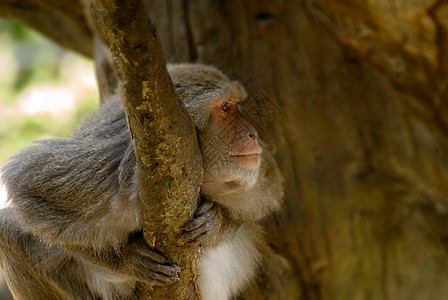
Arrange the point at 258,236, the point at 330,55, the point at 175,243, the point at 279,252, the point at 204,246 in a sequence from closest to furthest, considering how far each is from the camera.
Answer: the point at 175,243 < the point at 204,246 < the point at 258,236 < the point at 279,252 < the point at 330,55

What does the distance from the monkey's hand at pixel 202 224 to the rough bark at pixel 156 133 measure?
0.05 metres

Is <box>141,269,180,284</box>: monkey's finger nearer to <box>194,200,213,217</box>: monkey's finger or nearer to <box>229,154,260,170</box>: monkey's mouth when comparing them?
<box>194,200,213,217</box>: monkey's finger

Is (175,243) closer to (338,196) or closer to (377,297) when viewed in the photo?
(338,196)

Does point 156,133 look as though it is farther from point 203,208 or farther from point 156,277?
point 156,277

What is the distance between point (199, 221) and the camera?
11.0ft

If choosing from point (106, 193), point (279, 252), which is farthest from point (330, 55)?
point (106, 193)

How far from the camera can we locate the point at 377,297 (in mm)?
5977

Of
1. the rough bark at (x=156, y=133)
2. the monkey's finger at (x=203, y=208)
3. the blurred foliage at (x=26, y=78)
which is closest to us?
the rough bark at (x=156, y=133)

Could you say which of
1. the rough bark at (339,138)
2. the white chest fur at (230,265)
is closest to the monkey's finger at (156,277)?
the white chest fur at (230,265)

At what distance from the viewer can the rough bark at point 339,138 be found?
5180 millimetres

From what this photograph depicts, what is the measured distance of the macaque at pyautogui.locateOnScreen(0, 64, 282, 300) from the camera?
136 inches

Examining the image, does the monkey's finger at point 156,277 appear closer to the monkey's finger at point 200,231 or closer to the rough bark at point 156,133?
the rough bark at point 156,133

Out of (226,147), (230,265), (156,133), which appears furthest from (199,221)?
(230,265)

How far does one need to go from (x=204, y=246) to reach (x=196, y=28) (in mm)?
2399
